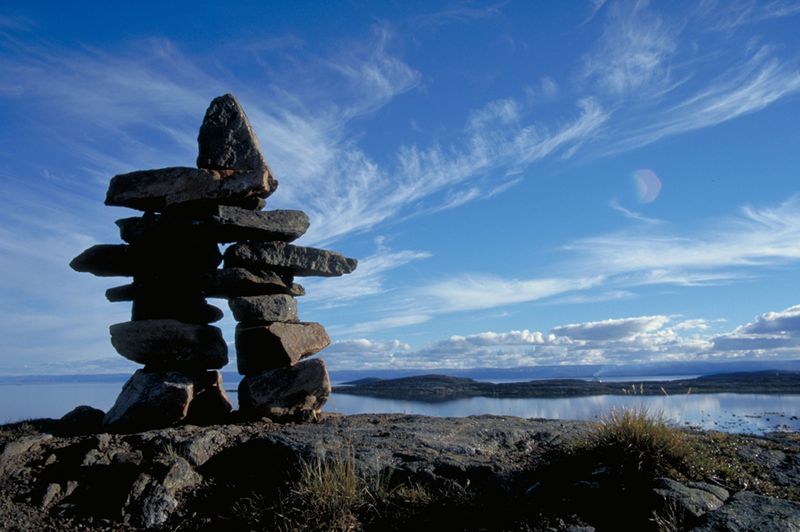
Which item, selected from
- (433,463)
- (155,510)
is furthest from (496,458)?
(155,510)

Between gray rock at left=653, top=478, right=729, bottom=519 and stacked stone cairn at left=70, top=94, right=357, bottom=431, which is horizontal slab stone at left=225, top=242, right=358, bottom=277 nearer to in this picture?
stacked stone cairn at left=70, top=94, right=357, bottom=431

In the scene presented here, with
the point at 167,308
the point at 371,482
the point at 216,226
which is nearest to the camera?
the point at 371,482

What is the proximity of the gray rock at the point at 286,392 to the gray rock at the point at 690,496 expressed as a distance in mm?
7366

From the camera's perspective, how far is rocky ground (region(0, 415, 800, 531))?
28.2 feet

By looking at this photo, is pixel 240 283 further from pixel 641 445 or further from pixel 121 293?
pixel 641 445

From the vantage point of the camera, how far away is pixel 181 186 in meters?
14.2

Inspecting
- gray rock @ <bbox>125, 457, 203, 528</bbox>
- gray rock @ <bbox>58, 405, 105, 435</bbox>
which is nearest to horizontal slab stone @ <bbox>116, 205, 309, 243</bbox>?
gray rock @ <bbox>58, 405, 105, 435</bbox>

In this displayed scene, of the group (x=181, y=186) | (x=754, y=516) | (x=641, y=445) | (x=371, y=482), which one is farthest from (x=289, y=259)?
(x=754, y=516)

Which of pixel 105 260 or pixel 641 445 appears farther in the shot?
pixel 105 260

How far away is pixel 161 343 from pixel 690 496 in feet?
34.9

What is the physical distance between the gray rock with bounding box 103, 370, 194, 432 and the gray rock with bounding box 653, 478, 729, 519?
30.0 ft

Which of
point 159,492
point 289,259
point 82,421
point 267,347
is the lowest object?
point 159,492

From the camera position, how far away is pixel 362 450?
10.6m

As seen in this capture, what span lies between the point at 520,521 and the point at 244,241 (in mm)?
8803
